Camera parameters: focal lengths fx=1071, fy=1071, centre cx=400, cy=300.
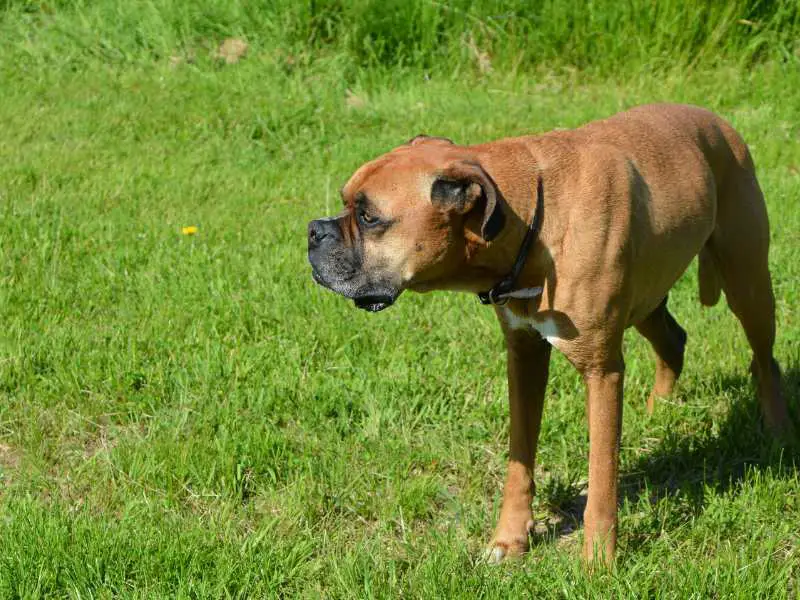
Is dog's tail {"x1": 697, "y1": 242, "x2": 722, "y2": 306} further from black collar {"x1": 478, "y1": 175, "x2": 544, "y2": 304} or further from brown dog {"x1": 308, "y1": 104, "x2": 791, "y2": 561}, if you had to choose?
black collar {"x1": 478, "y1": 175, "x2": 544, "y2": 304}

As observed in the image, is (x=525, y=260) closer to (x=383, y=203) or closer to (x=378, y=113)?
(x=383, y=203)

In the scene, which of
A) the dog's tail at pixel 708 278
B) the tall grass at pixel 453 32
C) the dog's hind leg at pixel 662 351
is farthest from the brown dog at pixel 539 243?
the tall grass at pixel 453 32

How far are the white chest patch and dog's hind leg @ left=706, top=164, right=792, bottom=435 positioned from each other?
1.15 metres

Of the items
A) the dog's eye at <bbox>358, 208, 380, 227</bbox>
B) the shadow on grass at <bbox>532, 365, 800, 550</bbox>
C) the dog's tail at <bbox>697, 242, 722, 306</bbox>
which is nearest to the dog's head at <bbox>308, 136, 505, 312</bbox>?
the dog's eye at <bbox>358, 208, 380, 227</bbox>

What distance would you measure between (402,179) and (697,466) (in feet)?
6.55

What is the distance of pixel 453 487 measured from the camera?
454 centimetres

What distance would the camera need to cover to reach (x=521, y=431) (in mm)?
4227

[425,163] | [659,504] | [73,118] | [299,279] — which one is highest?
[425,163]

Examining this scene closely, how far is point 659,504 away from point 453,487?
2.80ft

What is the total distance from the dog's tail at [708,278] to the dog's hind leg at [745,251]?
0.06 m

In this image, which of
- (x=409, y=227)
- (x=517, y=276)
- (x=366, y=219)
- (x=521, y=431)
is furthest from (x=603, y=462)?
(x=366, y=219)

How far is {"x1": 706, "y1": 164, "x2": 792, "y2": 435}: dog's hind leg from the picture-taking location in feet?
14.7

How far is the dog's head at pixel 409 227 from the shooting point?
3.56 m

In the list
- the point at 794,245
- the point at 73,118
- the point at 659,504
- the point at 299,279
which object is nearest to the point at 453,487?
the point at 659,504
